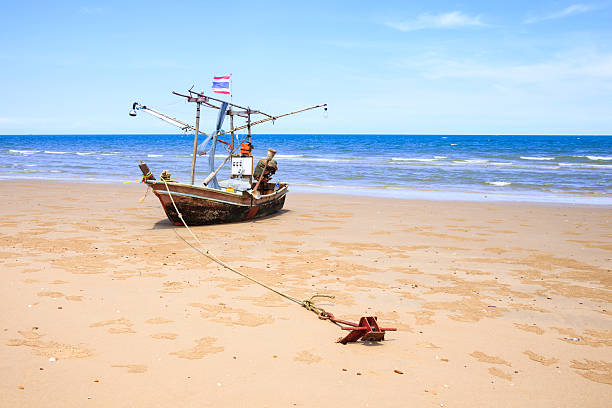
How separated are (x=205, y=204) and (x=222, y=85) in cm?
392

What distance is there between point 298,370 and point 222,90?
1092cm

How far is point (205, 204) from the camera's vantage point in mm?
12383

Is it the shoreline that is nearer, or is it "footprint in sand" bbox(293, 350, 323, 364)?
"footprint in sand" bbox(293, 350, 323, 364)

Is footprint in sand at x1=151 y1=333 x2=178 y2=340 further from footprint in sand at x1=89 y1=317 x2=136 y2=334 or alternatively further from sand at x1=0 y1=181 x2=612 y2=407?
footprint in sand at x1=89 y1=317 x2=136 y2=334

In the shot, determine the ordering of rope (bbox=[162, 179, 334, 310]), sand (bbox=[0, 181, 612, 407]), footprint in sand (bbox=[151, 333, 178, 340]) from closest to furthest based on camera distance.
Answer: sand (bbox=[0, 181, 612, 407]) → footprint in sand (bbox=[151, 333, 178, 340]) → rope (bbox=[162, 179, 334, 310])

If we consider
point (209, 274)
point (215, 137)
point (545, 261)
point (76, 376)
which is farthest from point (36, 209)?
point (545, 261)

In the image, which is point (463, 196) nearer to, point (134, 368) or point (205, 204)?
point (205, 204)

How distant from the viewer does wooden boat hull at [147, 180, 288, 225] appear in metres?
11.8

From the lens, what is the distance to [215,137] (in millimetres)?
13836

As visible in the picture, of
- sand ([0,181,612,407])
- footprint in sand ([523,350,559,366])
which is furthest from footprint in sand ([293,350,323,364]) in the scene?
footprint in sand ([523,350,559,366])

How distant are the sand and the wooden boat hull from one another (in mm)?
649

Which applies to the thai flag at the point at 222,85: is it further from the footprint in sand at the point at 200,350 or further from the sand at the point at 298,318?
the footprint in sand at the point at 200,350

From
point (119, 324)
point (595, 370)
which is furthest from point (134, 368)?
point (595, 370)

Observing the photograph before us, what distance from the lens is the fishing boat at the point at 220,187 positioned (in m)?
11.9
